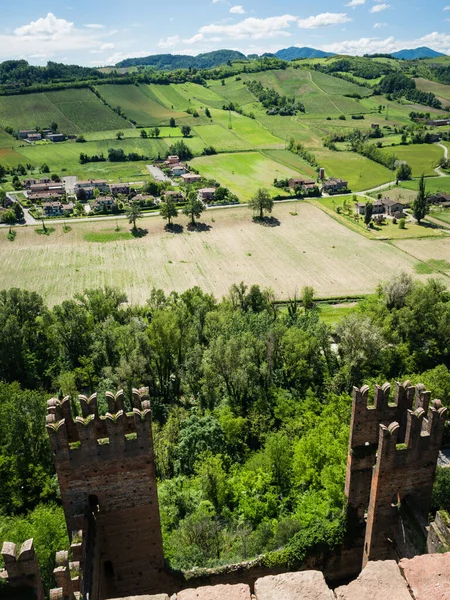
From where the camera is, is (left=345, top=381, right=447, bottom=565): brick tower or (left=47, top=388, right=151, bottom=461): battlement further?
(left=345, top=381, right=447, bottom=565): brick tower

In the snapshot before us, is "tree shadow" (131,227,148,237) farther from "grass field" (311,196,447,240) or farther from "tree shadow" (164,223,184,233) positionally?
"grass field" (311,196,447,240)

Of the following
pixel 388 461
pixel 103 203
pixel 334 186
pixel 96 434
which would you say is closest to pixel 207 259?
pixel 103 203

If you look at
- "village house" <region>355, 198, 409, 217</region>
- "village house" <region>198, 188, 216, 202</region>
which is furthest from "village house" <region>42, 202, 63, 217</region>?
"village house" <region>355, 198, 409, 217</region>

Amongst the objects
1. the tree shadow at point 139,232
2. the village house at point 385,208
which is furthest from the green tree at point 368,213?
the tree shadow at point 139,232

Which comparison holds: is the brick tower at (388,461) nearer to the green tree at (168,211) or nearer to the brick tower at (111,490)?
the brick tower at (111,490)

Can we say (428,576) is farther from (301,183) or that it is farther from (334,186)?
(334,186)

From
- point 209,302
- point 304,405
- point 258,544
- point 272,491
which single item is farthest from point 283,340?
point 258,544
